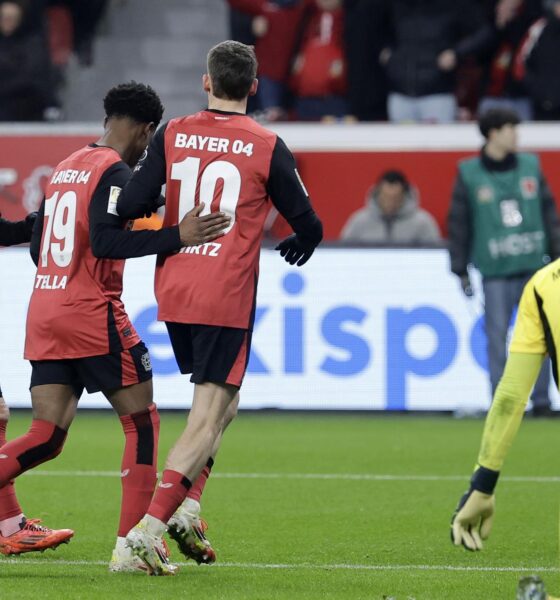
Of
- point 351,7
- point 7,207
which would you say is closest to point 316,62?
point 351,7

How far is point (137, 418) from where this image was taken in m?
6.42

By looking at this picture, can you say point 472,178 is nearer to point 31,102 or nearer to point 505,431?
point 31,102

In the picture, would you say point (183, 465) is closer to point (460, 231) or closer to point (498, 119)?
point (460, 231)

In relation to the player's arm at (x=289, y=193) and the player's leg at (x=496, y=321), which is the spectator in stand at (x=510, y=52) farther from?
the player's arm at (x=289, y=193)

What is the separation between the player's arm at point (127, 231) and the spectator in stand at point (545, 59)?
10.4 meters

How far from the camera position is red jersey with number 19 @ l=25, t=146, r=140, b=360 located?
6.37m

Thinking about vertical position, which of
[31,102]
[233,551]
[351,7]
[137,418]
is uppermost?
[351,7]

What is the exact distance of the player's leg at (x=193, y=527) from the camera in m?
6.16

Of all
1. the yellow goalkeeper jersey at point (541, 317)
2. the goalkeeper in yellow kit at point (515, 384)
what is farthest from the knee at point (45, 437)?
the yellow goalkeeper jersey at point (541, 317)

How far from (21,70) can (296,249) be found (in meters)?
10.9

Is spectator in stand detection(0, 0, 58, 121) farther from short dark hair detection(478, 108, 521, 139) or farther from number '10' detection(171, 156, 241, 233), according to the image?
number '10' detection(171, 156, 241, 233)

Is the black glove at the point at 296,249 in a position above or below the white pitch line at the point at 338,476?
above

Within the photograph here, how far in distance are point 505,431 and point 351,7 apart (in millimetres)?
12028

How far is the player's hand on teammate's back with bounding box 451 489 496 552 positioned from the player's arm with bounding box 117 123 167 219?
166cm
